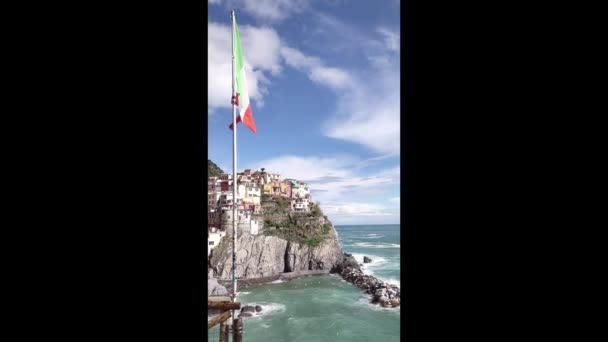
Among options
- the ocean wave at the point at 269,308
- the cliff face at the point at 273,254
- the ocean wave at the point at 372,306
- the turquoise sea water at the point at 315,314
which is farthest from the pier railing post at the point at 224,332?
the cliff face at the point at 273,254

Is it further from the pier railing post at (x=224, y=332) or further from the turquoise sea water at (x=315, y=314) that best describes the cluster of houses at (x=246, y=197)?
the pier railing post at (x=224, y=332)

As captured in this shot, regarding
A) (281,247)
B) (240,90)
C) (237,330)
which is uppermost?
(240,90)

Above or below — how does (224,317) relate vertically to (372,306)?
above

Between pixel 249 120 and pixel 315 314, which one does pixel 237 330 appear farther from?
pixel 315 314

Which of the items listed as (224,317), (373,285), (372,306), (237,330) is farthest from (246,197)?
(224,317)

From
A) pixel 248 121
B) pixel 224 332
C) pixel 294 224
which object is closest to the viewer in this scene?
pixel 224 332

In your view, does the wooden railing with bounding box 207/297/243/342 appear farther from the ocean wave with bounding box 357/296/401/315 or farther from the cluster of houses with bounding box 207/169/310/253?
the ocean wave with bounding box 357/296/401/315

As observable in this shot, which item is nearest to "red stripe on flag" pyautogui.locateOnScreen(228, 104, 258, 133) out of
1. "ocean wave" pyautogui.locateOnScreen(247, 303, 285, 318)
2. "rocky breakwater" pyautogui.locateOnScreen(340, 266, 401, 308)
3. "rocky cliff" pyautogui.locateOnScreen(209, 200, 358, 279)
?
"ocean wave" pyautogui.locateOnScreen(247, 303, 285, 318)
